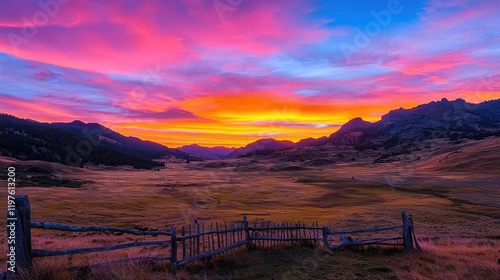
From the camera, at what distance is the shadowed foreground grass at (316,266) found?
32.3ft

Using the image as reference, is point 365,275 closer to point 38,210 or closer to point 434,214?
point 434,214

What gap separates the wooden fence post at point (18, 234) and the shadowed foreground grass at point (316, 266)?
0.36 m

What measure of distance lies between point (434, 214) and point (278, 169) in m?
115

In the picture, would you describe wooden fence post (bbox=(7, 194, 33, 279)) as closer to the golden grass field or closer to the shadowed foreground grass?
the shadowed foreground grass

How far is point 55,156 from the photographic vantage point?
6033 inches

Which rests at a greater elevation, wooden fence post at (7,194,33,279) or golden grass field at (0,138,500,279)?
wooden fence post at (7,194,33,279)

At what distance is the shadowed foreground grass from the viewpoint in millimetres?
9859

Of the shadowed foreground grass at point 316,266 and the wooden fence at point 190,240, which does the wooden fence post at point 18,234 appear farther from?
the shadowed foreground grass at point 316,266

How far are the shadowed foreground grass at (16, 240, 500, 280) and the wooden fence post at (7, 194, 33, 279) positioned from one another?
1.17 ft

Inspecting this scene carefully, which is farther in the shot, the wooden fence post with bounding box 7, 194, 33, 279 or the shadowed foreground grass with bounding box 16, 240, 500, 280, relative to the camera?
the shadowed foreground grass with bounding box 16, 240, 500, 280

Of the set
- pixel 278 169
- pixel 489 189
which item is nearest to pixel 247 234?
pixel 489 189

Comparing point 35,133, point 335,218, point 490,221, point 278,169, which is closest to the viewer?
point 490,221

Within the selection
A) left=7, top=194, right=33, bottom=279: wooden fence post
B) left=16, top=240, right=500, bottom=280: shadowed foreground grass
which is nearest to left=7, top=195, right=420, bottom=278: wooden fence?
left=7, top=194, right=33, bottom=279: wooden fence post

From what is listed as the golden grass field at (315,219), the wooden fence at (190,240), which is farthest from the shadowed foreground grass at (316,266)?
the wooden fence at (190,240)
